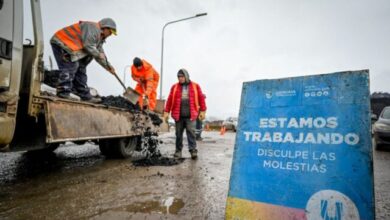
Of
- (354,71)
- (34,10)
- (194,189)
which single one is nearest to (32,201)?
(194,189)

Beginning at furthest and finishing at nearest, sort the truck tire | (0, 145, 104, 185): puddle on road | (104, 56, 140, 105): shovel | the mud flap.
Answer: (104, 56, 140, 105): shovel, the truck tire, (0, 145, 104, 185): puddle on road, the mud flap

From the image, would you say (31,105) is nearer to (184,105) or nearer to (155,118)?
(184,105)

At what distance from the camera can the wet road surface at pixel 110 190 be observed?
2232 millimetres

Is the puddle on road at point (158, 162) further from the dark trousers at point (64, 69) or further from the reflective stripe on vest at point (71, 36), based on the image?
the reflective stripe on vest at point (71, 36)

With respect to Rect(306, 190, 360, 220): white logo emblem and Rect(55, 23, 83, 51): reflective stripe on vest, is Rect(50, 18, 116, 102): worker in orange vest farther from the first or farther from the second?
Rect(306, 190, 360, 220): white logo emblem

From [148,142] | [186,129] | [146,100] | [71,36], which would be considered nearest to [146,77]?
[146,100]

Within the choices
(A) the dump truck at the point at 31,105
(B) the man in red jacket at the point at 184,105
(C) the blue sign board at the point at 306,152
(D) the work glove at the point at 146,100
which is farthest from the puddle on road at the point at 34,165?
(C) the blue sign board at the point at 306,152

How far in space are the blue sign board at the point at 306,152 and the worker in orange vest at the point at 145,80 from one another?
13.6ft

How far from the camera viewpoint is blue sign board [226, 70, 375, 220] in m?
1.45

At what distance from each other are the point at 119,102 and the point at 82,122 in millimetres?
1650

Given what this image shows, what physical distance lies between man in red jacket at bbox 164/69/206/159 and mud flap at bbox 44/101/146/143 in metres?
0.98

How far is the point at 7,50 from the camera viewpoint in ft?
8.02

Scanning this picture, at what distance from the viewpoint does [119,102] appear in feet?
16.3

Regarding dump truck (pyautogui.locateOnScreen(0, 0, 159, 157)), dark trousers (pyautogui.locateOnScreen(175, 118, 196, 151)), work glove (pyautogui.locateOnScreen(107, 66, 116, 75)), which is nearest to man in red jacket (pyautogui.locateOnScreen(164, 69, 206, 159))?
dark trousers (pyautogui.locateOnScreen(175, 118, 196, 151))
